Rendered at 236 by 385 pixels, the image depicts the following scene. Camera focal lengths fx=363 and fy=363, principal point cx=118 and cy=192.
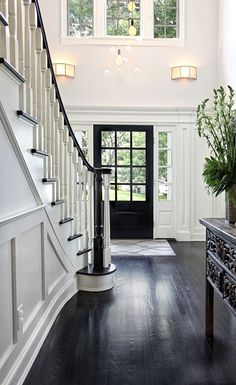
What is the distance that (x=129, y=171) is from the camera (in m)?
6.70

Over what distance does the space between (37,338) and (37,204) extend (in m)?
0.90

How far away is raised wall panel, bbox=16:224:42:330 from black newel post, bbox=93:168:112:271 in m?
1.28

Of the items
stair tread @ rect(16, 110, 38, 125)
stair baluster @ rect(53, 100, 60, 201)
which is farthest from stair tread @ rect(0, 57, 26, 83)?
stair baluster @ rect(53, 100, 60, 201)

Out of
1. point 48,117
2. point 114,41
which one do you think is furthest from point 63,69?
point 48,117

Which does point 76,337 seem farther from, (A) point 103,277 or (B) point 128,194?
(B) point 128,194

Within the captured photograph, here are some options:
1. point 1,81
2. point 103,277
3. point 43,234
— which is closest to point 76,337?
point 43,234

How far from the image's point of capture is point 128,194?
264 inches

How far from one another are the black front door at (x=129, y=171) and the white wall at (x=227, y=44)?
64.3 inches

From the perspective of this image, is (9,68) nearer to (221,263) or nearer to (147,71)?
(221,263)

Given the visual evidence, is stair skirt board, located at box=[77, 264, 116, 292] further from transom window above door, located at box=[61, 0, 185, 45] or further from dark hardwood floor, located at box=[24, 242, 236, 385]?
transom window above door, located at box=[61, 0, 185, 45]

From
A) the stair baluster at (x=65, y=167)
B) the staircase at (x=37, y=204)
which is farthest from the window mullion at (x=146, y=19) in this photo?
the stair baluster at (x=65, y=167)

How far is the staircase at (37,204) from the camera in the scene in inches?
75.9

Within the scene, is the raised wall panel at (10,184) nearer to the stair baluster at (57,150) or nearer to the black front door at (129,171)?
the stair baluster at (57,150)

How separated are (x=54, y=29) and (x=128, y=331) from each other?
5.63 m
